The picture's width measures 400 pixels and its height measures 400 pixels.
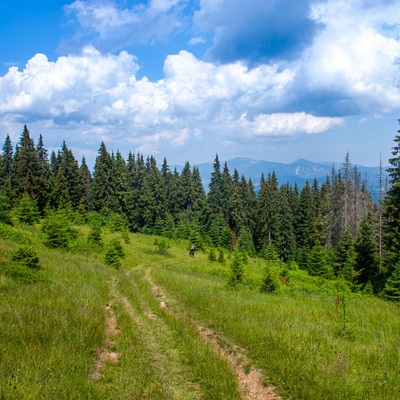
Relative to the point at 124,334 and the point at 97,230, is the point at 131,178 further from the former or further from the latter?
the point at 124,334

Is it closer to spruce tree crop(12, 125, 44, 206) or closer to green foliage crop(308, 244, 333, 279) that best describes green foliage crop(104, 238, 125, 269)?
green foliage crop(308, 244, 333, 279)

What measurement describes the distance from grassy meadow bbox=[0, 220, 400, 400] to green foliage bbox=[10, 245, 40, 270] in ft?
1.11

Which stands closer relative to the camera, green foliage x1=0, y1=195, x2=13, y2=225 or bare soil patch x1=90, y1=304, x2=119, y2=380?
bare soil patch x1=90, y1=304, x2=119, y2=380

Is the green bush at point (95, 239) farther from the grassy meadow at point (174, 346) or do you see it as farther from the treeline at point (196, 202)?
the treeline at point (196, 202)

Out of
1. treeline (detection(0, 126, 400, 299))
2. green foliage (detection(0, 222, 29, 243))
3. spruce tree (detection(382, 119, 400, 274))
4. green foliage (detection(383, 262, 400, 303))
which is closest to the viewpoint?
green foliage (detection(383, 262, 400, 303))

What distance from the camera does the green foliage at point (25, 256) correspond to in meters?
12.1

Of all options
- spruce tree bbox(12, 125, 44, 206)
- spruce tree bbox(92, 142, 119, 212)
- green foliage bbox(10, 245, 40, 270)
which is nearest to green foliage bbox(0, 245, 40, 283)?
green foliage bbox(10, 245, 40, 270)

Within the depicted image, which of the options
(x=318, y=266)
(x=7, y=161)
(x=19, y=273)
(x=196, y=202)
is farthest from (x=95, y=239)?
(x=7, y=161)

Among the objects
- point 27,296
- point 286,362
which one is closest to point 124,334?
point 27,296

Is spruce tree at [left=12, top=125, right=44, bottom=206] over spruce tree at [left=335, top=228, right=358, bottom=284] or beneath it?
over

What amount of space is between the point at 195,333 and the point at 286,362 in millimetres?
2890

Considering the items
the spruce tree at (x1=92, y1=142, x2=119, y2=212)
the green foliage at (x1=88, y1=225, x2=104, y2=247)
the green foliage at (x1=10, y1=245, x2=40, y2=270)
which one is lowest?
the green foliage at (x1=88, y1=225, x2=104, y2=247)

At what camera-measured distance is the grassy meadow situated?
5.59 metres

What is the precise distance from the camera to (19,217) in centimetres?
3325
